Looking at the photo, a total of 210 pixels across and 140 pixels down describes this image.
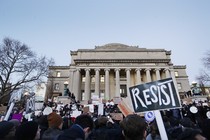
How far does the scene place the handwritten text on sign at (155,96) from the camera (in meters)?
3.05

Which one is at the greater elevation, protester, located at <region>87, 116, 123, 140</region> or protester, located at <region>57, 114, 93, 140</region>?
protester, located at <region>57, 114, 93, 140</region>

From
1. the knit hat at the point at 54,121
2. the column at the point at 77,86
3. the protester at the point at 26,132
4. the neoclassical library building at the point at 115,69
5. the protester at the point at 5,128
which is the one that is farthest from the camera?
the neoclassical library building at the point at 115,69

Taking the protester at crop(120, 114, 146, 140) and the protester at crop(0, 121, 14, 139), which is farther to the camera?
the protester at crop(0, 121, 14, 139)

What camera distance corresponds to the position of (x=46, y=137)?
2926mm

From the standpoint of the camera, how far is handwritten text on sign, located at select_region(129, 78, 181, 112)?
120 inches

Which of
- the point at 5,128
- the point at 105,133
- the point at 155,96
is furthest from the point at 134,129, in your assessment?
the point at 5,128

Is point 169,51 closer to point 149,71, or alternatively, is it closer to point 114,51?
point 149,71

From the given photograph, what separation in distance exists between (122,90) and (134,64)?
26.3 ft

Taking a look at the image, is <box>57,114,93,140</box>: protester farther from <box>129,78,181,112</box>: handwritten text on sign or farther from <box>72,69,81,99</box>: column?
<box>72,69,81,99</box>: column

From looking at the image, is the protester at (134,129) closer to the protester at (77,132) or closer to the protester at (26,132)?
the protester at (77,132)

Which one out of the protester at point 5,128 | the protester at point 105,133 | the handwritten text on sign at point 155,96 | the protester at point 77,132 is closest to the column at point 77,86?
the protester at point 105,133

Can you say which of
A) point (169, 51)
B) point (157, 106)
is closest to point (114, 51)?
point (169, 51)

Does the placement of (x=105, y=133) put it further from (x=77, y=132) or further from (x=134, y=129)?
(x=134, y=129)

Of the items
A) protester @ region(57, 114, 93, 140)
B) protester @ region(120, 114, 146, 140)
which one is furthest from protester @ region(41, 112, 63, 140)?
protester @ region(120, 114, 146, 140)
